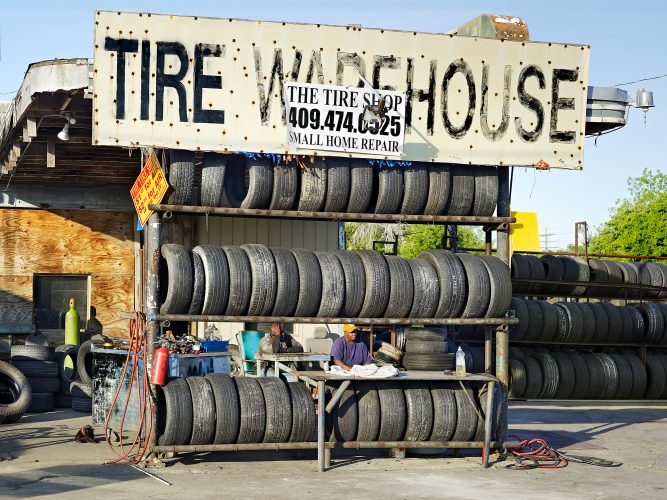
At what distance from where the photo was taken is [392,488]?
11211 millimetres

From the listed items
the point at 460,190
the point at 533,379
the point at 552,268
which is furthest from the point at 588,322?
the point at 460,190

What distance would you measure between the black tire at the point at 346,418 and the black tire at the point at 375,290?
42.2 inches

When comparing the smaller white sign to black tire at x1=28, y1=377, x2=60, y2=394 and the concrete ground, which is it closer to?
the concrete ground

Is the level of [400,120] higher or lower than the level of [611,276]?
higher

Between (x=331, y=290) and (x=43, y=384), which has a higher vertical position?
(x=331, y=290)

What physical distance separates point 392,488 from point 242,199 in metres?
4.25

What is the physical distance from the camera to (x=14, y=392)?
56.5 feet

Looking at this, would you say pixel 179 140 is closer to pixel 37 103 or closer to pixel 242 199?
pixel 242 199

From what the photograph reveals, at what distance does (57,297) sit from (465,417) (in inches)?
514

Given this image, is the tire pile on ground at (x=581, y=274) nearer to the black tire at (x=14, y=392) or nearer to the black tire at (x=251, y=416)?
the black tire at (x=14, y=392)

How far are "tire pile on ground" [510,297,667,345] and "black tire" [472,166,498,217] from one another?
8.61 meters

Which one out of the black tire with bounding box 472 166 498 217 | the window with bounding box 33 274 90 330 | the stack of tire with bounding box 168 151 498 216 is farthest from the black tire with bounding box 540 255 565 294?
the window with bounding box 33 274 90 330

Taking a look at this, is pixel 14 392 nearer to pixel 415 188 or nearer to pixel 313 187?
pixel 313 187

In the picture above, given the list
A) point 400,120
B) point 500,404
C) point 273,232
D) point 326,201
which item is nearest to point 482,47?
point 400,120
